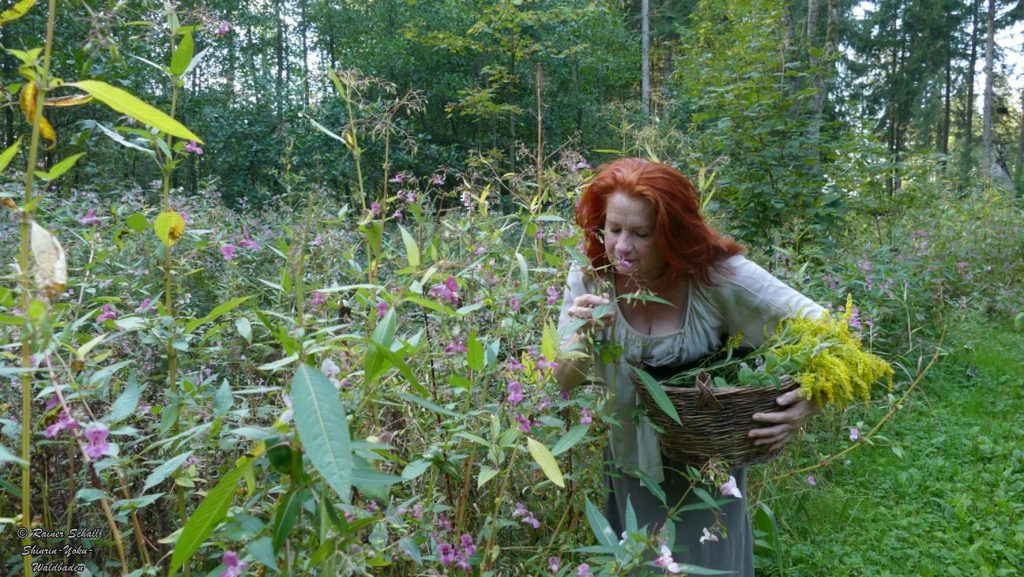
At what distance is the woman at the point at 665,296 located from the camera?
197 cm

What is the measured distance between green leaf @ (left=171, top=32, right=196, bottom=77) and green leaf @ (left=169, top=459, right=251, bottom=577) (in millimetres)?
616

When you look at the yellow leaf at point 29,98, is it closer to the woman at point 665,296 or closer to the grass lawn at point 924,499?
the woman at point 665,296

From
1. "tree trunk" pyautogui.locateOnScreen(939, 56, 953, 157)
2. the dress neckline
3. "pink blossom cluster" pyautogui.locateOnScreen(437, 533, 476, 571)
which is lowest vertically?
"pink blossom cluster" pyautogui.locateOnScreen(437, 533, 476, 571)

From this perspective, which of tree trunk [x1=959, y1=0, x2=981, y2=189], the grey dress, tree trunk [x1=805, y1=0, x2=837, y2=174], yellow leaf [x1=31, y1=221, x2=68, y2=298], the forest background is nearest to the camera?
yellow leaf [x1=31, y1=221, x2=68, y2=298]

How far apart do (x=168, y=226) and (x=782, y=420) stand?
4.26 ft

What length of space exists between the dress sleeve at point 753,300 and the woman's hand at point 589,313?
65 centimetres

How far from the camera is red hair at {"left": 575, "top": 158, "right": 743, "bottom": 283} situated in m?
1.99

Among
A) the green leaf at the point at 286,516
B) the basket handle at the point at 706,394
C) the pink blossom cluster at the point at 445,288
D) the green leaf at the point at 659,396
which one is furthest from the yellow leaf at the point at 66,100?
the basket handle at the point at 706,394

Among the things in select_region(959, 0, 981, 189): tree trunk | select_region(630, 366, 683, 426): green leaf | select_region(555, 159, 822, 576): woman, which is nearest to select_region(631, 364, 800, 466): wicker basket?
select_region(630, 366, 683, 426): green leaf

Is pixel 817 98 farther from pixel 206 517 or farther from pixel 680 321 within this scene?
pixel 206 517

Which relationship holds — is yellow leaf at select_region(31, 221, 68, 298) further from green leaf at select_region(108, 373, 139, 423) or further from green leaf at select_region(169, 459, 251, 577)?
green leaf at select_region(108, 373, 139, 423)

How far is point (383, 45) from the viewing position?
12797 mm

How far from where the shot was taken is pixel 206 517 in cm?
83

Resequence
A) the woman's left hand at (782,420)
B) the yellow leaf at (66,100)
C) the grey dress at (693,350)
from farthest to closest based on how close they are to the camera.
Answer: the grey dress at (693,350) → the woman's left hand at (782,420) → the yellow leaf at (66,100)
